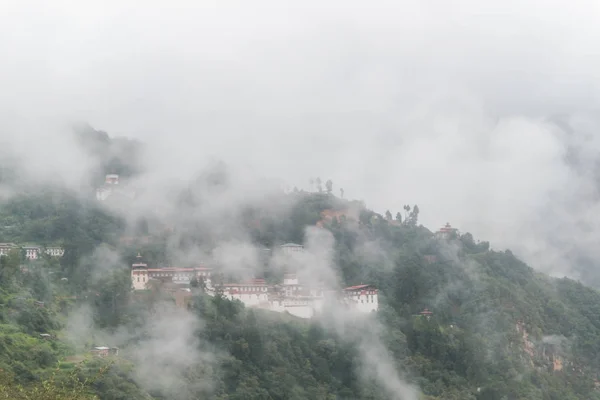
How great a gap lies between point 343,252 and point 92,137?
24972 mm

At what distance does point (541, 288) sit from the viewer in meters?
67.2

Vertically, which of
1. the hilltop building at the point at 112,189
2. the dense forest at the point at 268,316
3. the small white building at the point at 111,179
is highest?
the small white building at the point at 111,179

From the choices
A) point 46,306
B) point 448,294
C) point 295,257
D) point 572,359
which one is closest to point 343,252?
point 295,257

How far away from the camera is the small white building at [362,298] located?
5588 cm

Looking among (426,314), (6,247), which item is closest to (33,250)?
(6,247)

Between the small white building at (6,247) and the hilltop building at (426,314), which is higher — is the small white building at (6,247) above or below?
above

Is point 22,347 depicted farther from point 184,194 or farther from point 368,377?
point 184,194

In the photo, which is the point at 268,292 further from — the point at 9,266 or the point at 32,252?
the point at 9,266

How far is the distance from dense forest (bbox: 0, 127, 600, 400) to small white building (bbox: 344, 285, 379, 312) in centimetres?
66

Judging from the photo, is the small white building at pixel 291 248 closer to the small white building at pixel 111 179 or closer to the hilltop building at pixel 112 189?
the hilltop building at pixel 112 189

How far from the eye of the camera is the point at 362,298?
2213 inches

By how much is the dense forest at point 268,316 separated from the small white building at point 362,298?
0.66m

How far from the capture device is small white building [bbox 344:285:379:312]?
5588 centimetres

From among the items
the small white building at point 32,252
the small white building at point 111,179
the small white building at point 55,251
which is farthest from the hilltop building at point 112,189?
the small white building at point 32,252
